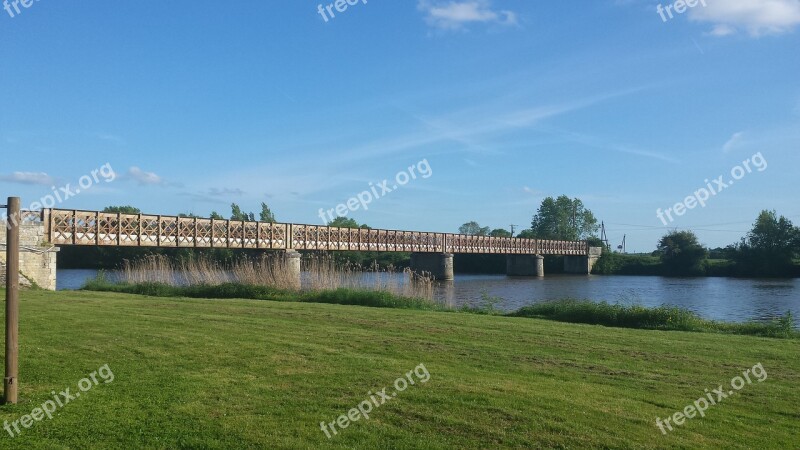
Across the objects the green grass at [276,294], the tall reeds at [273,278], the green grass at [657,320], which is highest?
the tall reeds at [273,278]

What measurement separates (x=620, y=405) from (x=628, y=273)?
87.4 metres

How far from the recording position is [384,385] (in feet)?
25.3

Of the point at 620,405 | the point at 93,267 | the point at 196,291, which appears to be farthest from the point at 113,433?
the point at 93,267

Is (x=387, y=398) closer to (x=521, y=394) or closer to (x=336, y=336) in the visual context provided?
(x=521, y=394)

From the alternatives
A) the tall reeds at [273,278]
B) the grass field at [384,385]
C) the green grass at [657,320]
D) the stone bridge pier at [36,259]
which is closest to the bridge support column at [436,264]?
the tall reeds at [273,278]

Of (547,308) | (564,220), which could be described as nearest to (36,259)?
(547,308)

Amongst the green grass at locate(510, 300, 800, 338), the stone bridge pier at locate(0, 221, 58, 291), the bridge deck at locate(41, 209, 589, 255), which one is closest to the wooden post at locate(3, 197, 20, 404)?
the green grass at locate(510, 300, 800, 338)

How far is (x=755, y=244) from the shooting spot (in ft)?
260

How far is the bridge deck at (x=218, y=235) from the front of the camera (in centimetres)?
3331

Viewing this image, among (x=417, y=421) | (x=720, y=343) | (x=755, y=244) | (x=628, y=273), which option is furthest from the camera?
(x=628, y=273)

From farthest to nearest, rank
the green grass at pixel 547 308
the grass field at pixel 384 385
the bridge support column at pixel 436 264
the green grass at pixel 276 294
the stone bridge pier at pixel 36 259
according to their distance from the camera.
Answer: the bridge support column at pixel 436 264 < the stone bridge pier at pixel 36 259 < the green grass at pixel 276 294 < the green grass at pixel 547 308 < the grass field at pixel 384 385

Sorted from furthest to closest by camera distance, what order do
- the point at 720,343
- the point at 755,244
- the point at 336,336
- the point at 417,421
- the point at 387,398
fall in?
the point at 755,244
the point at 720,343
the point at 336,336
the point at 387,398
the point at 417,421

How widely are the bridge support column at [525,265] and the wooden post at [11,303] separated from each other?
7885 centimetres

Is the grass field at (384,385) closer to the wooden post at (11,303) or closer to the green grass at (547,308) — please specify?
the wooden post at (11,303)
